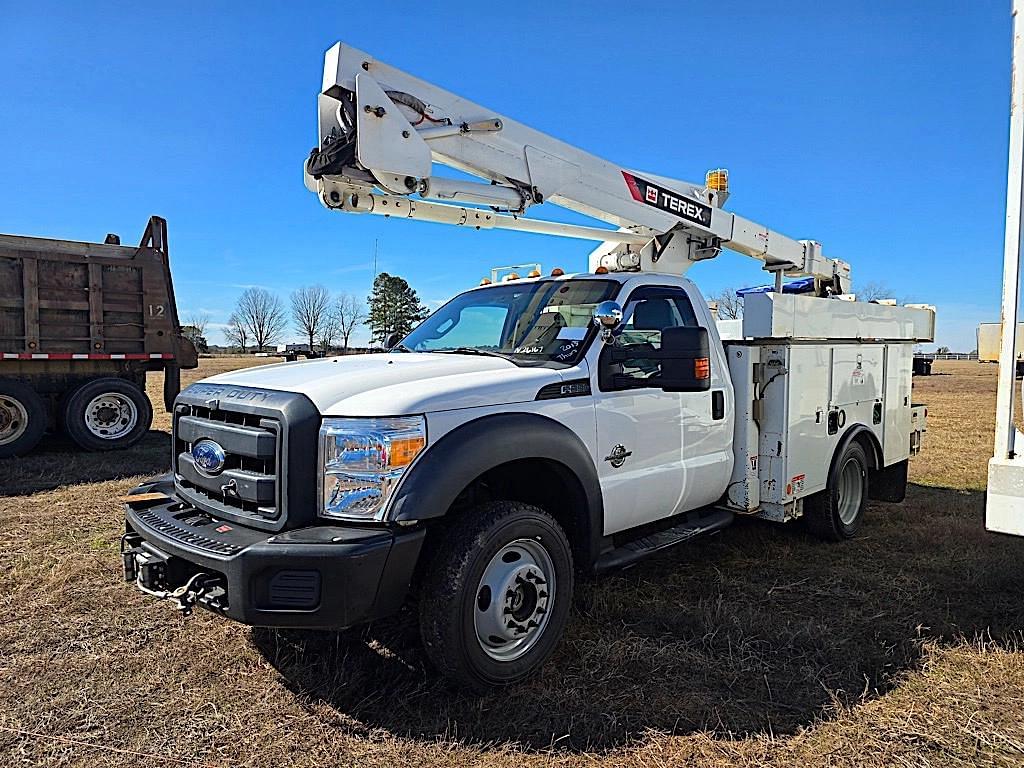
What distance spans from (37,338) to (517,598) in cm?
863

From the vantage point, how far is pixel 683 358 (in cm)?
363

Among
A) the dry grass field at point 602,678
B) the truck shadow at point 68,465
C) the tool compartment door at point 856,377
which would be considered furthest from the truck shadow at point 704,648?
the truck shadow at point 68,465

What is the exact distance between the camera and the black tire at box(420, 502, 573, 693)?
2.99 metres

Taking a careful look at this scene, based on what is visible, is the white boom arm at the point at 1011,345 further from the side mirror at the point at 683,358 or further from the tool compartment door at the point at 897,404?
the tool compartment door at the point at 897,404

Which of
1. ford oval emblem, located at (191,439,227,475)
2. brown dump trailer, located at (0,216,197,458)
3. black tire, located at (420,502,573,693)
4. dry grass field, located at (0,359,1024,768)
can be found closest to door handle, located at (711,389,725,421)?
dry grass field, located at (0,359,1024,768)

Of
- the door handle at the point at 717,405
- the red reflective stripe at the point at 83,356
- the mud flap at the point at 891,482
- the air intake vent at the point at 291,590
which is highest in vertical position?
the red reflective stripe at the point at 83,356

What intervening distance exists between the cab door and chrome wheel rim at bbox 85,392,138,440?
8.31 meters

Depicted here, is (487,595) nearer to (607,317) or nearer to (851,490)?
(607,317)

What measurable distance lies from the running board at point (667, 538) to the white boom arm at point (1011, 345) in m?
1.59

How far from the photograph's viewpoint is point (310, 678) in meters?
3.39

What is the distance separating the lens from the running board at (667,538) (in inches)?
150

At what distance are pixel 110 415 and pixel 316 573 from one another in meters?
8.53

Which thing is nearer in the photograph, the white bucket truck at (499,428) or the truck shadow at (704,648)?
the white bucket truck at (499,428)

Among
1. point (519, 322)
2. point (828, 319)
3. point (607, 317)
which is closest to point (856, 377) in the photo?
point (828, 319)
